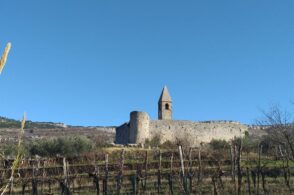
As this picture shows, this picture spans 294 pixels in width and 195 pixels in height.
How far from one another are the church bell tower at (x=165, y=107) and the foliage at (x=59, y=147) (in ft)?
57.2

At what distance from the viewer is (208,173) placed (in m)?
21.7

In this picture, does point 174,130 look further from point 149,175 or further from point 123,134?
point 149,175

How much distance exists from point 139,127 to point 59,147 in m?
11.9

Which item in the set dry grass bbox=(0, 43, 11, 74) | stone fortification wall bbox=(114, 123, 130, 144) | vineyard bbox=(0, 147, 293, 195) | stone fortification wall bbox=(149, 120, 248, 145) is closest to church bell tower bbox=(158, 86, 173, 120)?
stone fortification wall bbox=(149, 120, 248, 145)

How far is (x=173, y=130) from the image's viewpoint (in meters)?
45.2

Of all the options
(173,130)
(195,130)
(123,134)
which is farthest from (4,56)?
(123,134)

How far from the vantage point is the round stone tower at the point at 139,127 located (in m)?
44.0

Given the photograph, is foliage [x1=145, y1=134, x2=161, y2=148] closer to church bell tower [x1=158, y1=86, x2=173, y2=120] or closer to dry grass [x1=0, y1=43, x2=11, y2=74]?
church bell tower [x1=158, y1=86, x2=173, y2=120]

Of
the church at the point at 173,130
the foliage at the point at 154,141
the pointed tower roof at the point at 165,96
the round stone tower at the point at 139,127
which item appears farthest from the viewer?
the pointed tower roof at the point at 165,96

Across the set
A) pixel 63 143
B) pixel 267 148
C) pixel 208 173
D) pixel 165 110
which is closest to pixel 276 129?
pixel 208 173

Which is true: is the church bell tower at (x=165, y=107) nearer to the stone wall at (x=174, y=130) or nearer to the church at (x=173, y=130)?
the church at (x=173, y=130)

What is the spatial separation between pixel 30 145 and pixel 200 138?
58.8ft

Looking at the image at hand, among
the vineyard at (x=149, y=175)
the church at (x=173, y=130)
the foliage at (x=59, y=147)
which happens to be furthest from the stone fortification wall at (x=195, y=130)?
the vineyard at (x=149, y=175)

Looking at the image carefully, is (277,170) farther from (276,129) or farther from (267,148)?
(267,148)
